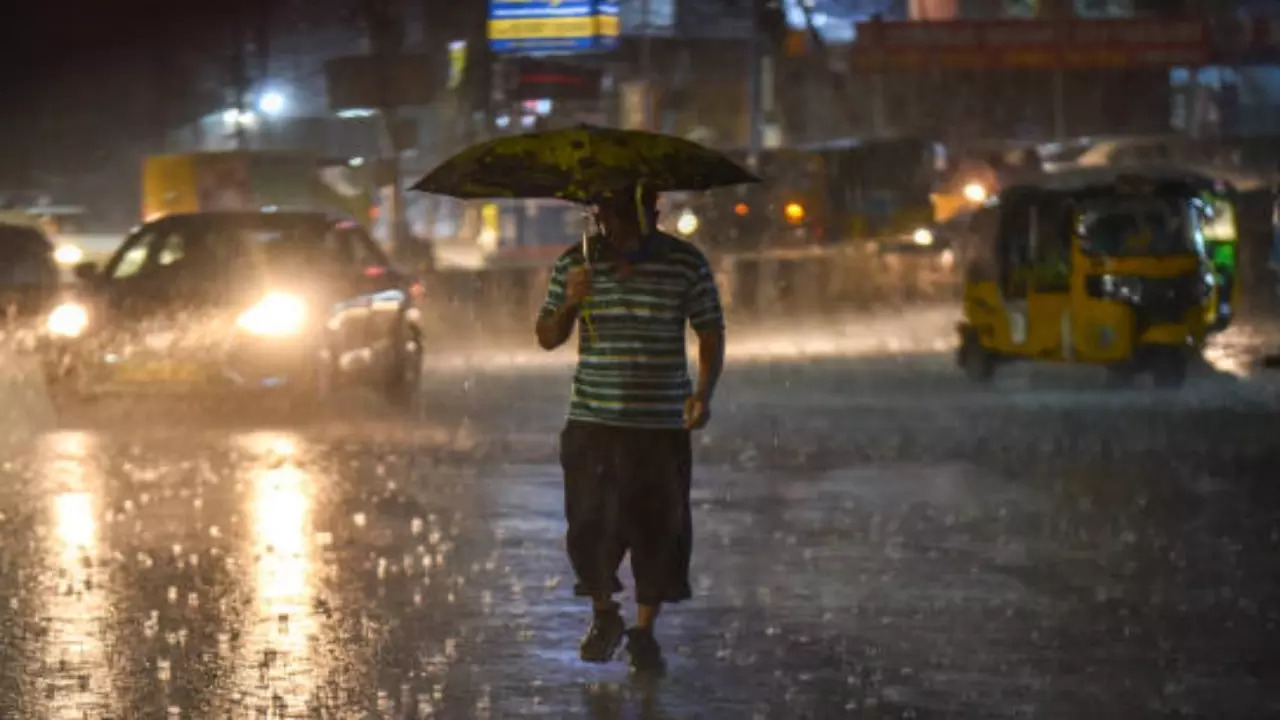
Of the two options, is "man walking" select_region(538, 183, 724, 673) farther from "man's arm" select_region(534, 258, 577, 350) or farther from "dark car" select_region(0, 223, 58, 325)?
"dark car" select_region(0, 223, 58, 325)

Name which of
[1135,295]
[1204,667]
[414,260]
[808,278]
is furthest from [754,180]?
[414,260]

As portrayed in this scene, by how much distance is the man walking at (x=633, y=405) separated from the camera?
296 inches

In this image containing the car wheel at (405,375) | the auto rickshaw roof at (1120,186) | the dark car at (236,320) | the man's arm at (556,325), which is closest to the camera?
the man's arm at (556,325)

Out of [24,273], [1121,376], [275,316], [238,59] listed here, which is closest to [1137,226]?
[1121,376]

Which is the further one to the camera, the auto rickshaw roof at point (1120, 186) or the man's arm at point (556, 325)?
the auto rickshaw roof at point (1120, 186)

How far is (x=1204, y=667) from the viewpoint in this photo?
7.52 metres

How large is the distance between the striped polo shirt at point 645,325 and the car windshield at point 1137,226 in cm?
1117

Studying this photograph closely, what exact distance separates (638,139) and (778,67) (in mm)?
55385

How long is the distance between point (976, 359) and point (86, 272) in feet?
23.4

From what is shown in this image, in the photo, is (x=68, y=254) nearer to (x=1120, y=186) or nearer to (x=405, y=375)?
(x=405, y=375)

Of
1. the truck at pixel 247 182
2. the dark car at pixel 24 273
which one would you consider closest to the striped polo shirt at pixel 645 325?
the dark car at pixel 24 273

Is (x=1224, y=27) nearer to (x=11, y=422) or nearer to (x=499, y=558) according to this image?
(x=11, y=422)

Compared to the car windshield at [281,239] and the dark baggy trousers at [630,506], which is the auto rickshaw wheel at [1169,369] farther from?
the dark baggy trousers at [630,506]

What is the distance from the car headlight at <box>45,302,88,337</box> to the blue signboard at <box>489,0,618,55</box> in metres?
35.2
